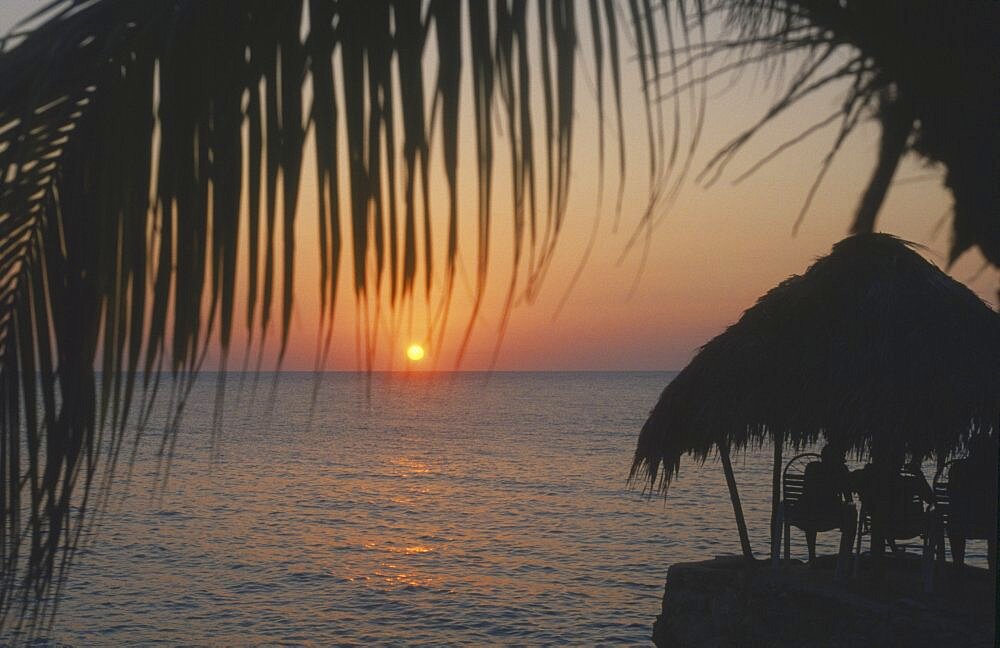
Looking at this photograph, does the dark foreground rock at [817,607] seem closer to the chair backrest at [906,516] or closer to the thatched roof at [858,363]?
the chair backrest at [906,516]

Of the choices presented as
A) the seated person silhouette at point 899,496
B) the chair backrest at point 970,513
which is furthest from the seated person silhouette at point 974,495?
the seated person silhouette at point 899,496

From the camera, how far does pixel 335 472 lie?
49812 millimetres

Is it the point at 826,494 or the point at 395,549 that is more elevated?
the point at 826,494

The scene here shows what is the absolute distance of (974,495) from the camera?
8898 mm

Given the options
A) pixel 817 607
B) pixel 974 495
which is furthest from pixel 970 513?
pixel 817 607

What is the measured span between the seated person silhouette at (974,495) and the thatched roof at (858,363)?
0.22 m

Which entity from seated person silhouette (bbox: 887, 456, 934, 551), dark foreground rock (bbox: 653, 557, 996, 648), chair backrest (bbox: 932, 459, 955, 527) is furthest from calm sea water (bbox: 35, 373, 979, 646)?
chair backrest (bbox: 932, 459, 955, 527)

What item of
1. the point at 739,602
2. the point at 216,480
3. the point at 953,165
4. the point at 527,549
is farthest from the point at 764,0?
the point at 216,480

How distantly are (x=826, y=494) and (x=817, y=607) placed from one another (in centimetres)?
133

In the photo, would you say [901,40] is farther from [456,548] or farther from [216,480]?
[216,480]

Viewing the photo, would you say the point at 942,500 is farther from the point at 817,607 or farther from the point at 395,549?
the point at 395,549

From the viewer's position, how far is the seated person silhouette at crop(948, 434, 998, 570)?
A: 28.7ft

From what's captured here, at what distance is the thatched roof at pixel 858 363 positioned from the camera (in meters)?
8.84

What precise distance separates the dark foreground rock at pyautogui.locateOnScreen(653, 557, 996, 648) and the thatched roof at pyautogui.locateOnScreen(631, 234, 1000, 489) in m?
1.41
